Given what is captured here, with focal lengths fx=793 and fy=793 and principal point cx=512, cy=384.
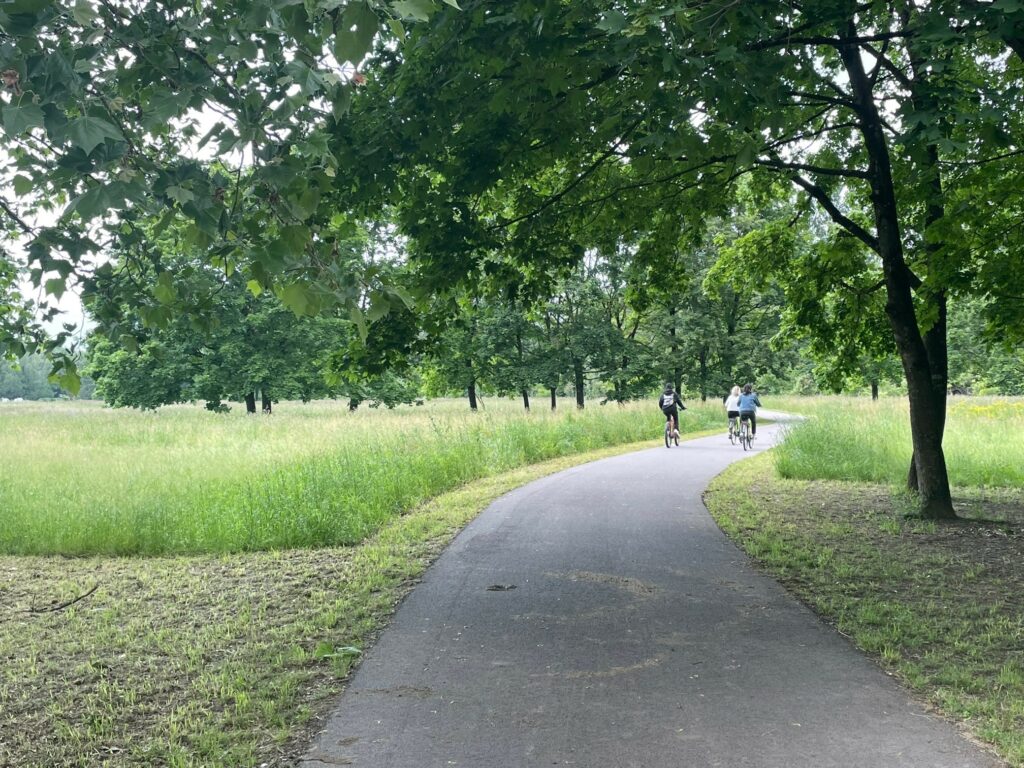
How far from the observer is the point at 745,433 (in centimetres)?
2020

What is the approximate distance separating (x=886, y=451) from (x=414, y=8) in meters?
14.5

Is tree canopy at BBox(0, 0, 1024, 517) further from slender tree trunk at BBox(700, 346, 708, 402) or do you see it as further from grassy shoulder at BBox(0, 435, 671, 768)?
slender tree trunk at BBox(700, 346, 708, 402)

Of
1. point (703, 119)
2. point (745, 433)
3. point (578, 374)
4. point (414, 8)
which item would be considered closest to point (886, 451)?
point (745, 433)

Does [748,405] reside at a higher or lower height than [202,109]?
lower

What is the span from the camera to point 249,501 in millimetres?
9641

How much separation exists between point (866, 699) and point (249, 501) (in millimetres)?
7408

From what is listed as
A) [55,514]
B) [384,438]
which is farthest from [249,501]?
[384,438]

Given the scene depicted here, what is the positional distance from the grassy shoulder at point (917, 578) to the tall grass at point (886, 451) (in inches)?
42.2

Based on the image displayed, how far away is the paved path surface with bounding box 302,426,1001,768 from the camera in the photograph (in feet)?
12.0

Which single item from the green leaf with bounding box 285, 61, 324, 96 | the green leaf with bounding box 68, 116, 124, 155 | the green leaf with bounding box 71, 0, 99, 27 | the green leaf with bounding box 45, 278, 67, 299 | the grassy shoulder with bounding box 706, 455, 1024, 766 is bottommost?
the grassy shoulder with bounding box 706, 455, 1024, 766

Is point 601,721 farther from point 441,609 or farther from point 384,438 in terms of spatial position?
point 384,438

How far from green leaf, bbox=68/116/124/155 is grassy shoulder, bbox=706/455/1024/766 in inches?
172

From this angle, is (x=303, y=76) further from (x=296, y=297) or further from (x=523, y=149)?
(x=523, y=149)

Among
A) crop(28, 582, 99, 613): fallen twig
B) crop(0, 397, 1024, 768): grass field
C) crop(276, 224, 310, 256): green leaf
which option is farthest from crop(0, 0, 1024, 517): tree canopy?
crop(28, 582, 99, 613): fallen twig
